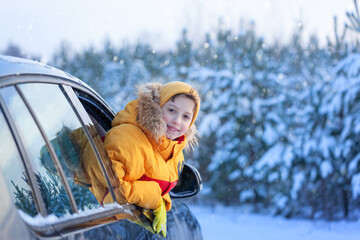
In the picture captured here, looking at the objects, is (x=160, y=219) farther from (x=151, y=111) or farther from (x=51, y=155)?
(x=51, y=155)

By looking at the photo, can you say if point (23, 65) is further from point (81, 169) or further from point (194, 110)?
point (194, 110)

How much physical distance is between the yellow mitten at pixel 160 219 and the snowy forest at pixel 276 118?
5678 millimetres

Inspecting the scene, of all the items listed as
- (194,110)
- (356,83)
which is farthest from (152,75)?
(194,110)

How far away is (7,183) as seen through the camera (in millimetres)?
1068

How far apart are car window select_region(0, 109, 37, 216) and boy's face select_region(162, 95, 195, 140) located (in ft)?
3.68

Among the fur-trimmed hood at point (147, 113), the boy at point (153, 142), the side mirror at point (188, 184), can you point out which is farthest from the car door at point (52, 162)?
the side mirror at point (188, 184)

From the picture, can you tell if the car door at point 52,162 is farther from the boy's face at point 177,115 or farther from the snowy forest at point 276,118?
the snowy forest at point 276,118

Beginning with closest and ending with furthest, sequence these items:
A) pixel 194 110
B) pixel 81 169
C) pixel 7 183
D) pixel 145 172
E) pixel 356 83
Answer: pixel 7 183 < pixel 81 169 < pixel 145 172 < pixel 194 110 < pixel 356 83

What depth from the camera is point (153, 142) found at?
2078 mm

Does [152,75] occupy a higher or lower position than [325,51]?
higher

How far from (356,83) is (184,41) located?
4310mm

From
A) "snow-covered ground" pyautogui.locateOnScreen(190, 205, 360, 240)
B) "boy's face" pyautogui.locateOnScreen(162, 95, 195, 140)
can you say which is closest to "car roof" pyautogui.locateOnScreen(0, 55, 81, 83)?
"boy's face" pyautogui.locateOnScreen(162, 95, 195, 140)

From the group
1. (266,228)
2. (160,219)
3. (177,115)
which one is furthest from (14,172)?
(266,228)

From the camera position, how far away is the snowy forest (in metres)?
8.05
